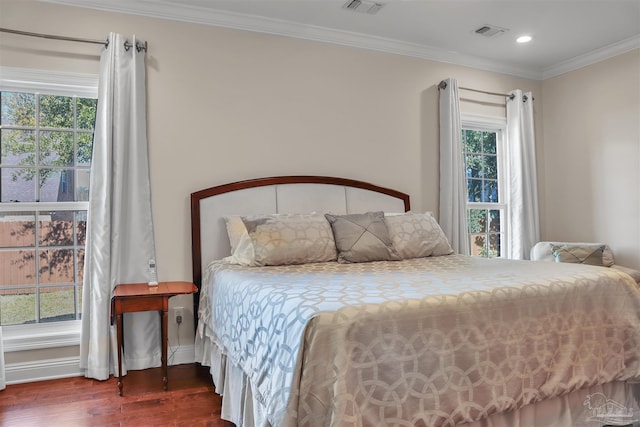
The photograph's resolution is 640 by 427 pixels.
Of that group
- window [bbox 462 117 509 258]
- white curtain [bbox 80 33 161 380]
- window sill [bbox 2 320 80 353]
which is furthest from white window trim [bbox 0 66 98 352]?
window [bbox 462 117 509 258]

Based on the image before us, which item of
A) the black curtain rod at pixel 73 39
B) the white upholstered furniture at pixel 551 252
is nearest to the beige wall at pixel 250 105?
the black curtain rod at pixel 73 39

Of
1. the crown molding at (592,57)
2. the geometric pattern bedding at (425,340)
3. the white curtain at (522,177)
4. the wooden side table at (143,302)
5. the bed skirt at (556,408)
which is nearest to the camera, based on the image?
the geometric pattern bedding at (425,340)

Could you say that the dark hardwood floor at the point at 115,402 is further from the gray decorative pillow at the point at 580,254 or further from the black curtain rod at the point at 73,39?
the gray decorative pillow at the point at 580,254

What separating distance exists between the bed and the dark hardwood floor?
16 cm

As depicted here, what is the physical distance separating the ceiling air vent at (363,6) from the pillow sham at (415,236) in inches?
61.6

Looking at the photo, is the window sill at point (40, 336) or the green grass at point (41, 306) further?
the green grass at point (41, 306)

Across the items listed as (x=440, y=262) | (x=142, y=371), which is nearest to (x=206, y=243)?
(x=142, y=371)

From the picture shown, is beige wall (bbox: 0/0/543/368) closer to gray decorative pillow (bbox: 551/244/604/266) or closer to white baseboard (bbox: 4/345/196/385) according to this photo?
white baseboard (bbox: 4/345/196/385)

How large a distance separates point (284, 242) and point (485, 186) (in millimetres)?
2706

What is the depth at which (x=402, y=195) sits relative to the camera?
156 inches

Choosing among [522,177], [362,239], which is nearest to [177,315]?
[362,239]

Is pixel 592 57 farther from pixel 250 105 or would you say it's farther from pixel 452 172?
pixel 250 105

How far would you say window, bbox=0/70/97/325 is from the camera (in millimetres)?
2896

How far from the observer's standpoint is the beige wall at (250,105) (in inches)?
118
